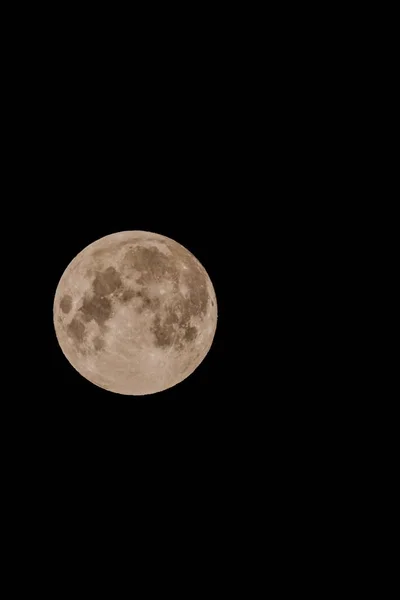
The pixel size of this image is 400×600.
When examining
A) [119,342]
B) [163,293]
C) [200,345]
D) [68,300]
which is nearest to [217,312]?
[200,345]

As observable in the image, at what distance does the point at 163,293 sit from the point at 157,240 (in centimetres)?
89

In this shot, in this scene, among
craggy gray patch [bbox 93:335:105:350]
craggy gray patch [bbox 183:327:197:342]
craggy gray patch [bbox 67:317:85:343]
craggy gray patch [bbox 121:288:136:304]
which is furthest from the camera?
craggy gray patch [bbox 183:327:197:342]

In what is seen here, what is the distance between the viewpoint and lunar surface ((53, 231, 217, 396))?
5922 mm

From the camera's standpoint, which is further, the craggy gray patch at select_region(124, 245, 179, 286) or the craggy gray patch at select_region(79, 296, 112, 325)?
the craggy gray patch at select_region(124, 245, 179, 286)

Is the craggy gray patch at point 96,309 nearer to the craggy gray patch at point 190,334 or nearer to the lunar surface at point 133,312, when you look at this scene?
the lunar surface at point 133,312

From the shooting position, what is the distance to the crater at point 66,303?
20.5ft

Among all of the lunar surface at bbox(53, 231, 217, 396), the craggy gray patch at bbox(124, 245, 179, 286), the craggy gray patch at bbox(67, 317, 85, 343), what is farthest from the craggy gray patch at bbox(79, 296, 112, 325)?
the craggy gray patch at bbox(124, 245, 179, 286)

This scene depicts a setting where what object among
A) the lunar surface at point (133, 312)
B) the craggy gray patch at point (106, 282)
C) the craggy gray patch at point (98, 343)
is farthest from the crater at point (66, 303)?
the craggy gray patch at point (98, 343)

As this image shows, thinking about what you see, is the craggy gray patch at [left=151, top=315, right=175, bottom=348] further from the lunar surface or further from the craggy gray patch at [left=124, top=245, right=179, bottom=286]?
the craggy gray patch at [left=124, top=245, right=179, bottom=286]

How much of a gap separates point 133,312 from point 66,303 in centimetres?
104

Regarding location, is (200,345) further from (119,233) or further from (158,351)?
(119,233)

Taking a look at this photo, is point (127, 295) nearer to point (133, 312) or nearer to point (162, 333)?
point (133, 312)

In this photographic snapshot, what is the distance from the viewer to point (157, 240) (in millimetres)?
6523

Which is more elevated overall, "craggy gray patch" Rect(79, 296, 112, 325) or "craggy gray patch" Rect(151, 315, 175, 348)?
"craggy gray patch" Rect(79, 296, 112, 325)
